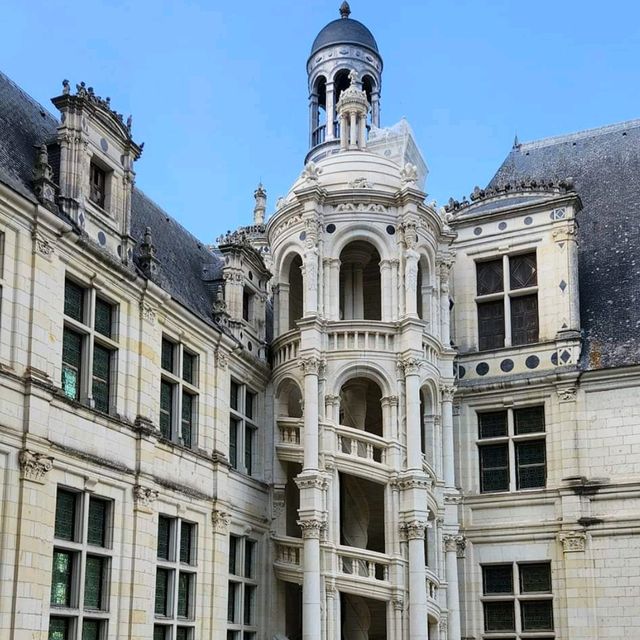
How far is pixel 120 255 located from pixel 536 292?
11.0 metres

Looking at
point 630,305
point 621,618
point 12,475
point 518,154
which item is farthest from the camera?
point 518,154

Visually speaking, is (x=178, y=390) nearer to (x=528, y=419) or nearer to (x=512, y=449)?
(x=512, y=449)

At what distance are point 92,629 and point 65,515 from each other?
191 cm

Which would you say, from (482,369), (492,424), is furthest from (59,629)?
(482,369)

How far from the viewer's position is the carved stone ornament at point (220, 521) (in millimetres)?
21906

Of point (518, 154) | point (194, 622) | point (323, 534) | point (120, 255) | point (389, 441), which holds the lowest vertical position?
point (194, 622)

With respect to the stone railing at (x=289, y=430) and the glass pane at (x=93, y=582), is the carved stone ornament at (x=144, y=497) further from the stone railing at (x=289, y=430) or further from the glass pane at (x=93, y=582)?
the stone railing at (x=289, y=430)

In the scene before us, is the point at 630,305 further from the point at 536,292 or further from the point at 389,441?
the point at 389,441

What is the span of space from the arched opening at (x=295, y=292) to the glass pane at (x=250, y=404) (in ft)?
6.37

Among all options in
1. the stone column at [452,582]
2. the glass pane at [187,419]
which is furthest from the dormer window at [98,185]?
the stone column at [452,582]

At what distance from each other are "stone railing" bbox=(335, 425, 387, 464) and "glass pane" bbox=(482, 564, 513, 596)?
4.40 meters

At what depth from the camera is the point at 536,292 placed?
88.4ft

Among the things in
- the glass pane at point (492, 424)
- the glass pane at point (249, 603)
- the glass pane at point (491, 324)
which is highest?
the glass pane at point (491, 324)

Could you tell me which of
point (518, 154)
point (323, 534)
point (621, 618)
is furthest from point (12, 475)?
point (518, 154)
